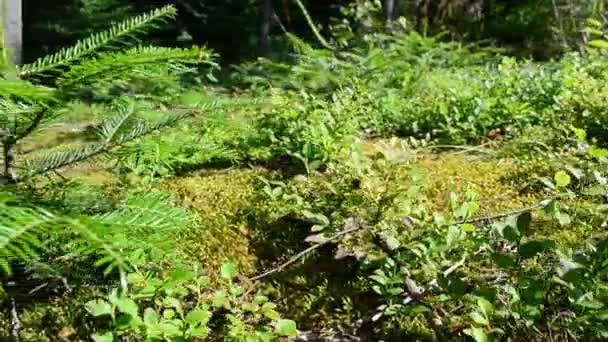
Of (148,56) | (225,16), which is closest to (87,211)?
(148,56)

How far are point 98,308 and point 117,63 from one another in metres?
0.62

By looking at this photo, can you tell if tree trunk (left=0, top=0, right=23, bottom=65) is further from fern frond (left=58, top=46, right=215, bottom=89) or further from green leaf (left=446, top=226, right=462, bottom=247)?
green leaf (left=446, top=226, right=462, bottom=247)

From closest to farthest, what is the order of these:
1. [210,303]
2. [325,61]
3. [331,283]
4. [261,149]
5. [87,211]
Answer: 1. [87,211]
2. [210,303]
3. [331,283]
4. [261,149]
5. [325,61]

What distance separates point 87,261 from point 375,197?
98cm

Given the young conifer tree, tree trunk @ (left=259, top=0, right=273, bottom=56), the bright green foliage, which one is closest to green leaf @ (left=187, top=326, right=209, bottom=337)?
the bright green foliage

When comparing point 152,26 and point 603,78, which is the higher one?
point 152,26

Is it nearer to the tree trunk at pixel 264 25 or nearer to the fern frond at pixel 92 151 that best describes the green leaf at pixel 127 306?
the fern frond at pixel 92 151

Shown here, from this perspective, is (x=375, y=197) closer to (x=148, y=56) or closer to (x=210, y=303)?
(x=210, y=303)

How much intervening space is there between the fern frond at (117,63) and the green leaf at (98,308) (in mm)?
568

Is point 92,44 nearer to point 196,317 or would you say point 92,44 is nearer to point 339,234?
point 196,317

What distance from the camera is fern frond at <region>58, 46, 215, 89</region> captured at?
155 centimetres

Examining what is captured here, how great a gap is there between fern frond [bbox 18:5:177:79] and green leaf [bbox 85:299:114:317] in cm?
58

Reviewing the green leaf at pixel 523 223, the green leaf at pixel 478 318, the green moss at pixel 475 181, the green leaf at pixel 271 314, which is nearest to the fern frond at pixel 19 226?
the green leaf at pixel 271 314

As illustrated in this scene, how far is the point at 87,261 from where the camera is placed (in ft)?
6.23
